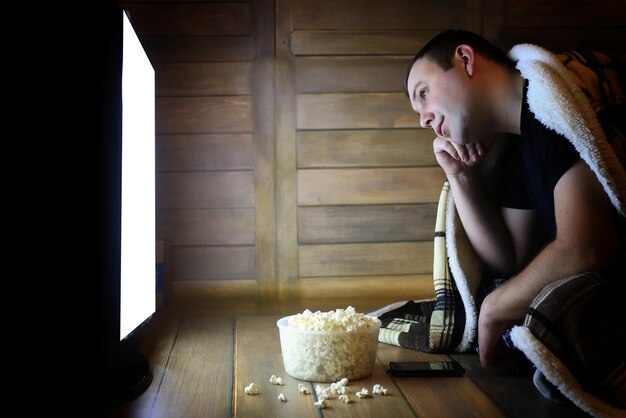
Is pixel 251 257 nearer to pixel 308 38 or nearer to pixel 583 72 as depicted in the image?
pixel 308 38

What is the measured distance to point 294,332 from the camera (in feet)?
5.19

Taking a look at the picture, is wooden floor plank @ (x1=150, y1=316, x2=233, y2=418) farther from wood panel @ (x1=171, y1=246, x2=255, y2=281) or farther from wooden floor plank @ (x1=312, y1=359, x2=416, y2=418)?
wood panel @ (x1=171, y1=246, x2=255, y2=281)

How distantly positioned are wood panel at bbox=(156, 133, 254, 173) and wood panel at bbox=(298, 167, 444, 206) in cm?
26

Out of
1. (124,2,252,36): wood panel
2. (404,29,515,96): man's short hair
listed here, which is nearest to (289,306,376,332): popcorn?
(404,29,515,96): man's short hair

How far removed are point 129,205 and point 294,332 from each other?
457mm

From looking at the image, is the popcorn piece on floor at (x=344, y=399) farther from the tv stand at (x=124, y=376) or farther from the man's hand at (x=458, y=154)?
the man's hand at (x=458, y=154)

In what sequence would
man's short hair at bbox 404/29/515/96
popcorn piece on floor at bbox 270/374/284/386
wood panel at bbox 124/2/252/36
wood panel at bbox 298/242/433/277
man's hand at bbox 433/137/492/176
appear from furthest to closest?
wood panel at bbox 298/242/433/277, wood panel at bbox 124/2/252/36, man's hand at bbox 433/137/492/176, man's short hair at bbox 404/29/515/96, popcorn piece on floor at bbox 270/374/284/386

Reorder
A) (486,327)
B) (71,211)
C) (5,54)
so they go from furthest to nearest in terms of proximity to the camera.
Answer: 1. (486,327)
2. (71,211)
3. (5,54)

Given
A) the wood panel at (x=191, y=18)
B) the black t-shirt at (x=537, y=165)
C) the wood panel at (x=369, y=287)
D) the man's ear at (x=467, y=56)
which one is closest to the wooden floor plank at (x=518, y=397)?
the black t-shirt at (x=537, y=165)

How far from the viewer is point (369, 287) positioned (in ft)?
10.1

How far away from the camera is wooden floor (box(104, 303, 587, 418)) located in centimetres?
144

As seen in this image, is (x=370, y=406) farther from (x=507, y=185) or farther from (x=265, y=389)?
(x=507, y=185)

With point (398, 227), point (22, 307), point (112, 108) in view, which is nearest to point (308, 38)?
point (398, 227)

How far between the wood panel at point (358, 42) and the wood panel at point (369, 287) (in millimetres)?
958
